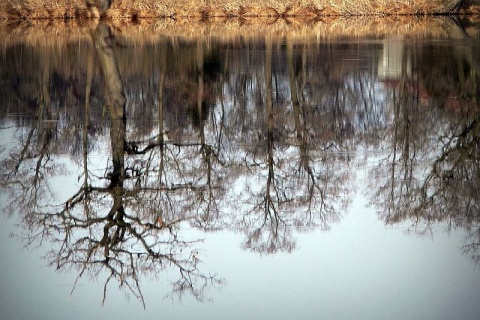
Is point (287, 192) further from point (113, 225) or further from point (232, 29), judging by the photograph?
point (232, 29)

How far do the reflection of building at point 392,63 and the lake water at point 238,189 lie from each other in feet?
0.67

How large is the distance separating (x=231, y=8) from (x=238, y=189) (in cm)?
3847

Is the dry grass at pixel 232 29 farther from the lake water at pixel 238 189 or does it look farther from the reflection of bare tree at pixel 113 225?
the reflection of bare tree at pixel 113 225

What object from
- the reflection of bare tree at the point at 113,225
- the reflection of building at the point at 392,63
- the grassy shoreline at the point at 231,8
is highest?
the grassy shoreline at the point at 231,8

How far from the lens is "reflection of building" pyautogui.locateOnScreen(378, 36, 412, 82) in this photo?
20.4m

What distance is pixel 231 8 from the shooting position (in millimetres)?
48875

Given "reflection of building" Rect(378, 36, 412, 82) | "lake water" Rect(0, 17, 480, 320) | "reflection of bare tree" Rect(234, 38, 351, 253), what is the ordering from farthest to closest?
"reflection of building" Rect(378, 36, 412, 82) → "reflection of bare tree" Rect(234, 38, 351, 253) → "lake water" Rect(0, 17, 480, 320)

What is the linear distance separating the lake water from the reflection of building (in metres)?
0.20

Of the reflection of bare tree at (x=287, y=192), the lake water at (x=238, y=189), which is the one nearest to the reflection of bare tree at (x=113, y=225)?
the lake water at (x=238, y=189)

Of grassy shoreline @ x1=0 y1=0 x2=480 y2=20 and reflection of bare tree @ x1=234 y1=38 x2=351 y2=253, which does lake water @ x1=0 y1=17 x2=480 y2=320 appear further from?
grassy shoreline @ x1=0 y1=0 x2=480 y2=20

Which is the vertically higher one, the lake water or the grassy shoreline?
the grassy shoreline

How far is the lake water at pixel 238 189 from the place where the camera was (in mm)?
7584

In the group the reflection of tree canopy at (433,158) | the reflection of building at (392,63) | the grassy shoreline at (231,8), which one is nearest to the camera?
the reflection of tree canopy at (433,158)

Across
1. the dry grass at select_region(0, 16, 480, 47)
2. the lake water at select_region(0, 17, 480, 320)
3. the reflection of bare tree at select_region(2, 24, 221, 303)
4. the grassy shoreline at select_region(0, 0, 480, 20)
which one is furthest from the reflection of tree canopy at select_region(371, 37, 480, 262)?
the grassy shoreline at select_region(0, 0, 480, 20)
